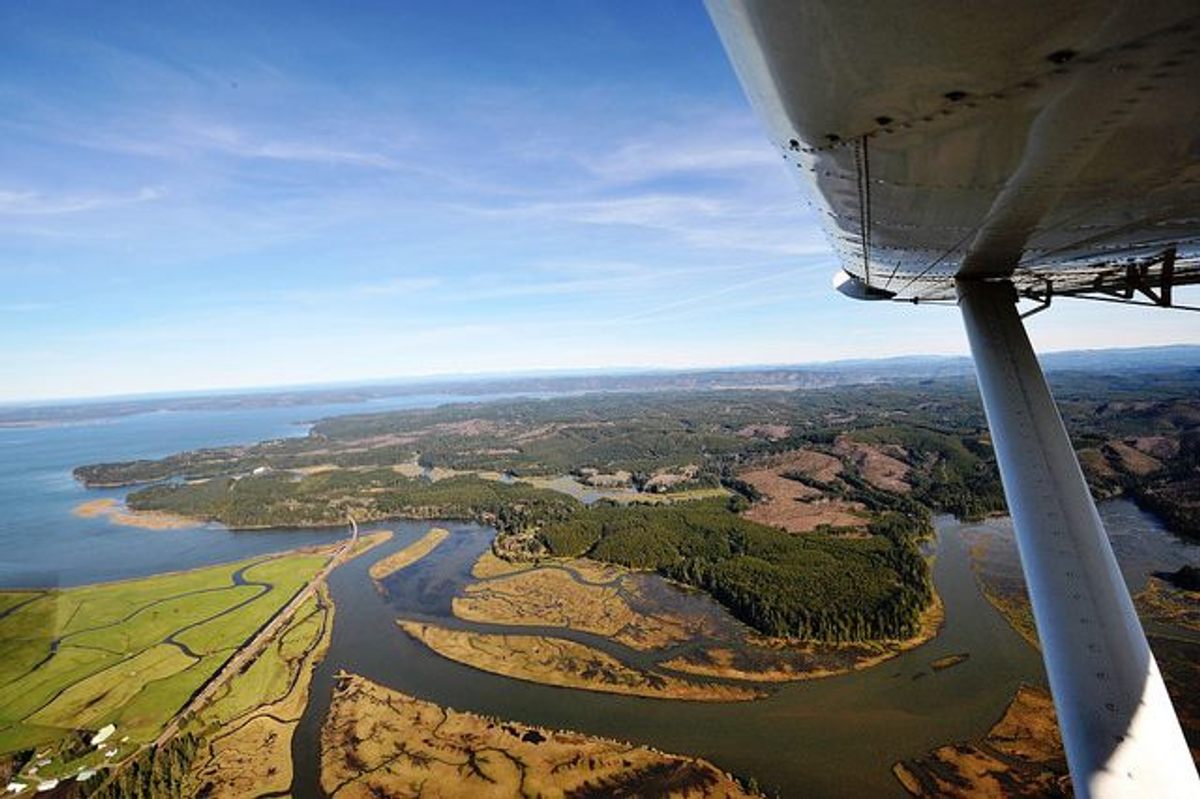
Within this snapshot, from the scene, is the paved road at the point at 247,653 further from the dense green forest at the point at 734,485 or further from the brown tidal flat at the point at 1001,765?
the brown tidal flat at the point at 1001,765

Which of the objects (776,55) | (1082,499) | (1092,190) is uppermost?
(776,55)

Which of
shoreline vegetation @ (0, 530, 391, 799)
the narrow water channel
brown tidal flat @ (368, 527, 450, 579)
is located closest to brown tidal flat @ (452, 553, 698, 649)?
the narrow water channel

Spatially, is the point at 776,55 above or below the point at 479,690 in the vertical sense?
above

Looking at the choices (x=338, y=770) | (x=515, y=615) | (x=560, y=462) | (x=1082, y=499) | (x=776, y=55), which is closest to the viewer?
(x=776, y=55)

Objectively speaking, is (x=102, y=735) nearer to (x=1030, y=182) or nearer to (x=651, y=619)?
(x=651, y=619)

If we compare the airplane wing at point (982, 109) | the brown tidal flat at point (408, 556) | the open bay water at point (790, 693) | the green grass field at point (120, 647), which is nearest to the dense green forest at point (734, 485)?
the open bay water at point (790, 693)

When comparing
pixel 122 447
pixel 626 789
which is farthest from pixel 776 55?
pixel 122 447

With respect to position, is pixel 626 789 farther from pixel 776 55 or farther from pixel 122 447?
pixel 122 447

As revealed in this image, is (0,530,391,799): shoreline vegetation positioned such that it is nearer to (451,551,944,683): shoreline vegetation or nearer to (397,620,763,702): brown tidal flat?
(397,620,763,702): brown tidal flat

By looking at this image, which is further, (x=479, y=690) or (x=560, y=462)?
(x=560, y=462)

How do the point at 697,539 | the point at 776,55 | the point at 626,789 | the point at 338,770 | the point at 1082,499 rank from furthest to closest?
the point at 697,539
the point at 338,770
the point at 626,789
the point at 1082,499
the point at 776,55
